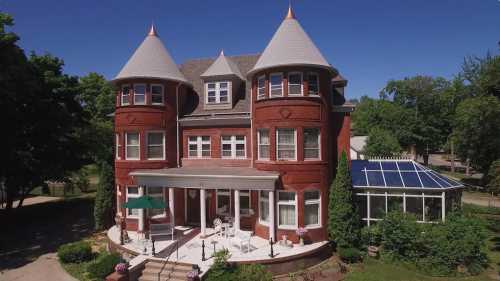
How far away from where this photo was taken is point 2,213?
27.9 meters

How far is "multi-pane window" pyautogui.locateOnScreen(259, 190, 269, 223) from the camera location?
669 inches

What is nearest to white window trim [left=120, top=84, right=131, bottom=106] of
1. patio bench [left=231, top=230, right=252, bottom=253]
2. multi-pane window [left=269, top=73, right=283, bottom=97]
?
multi-pane window [left=269, top=73, right=283, bottom=97]

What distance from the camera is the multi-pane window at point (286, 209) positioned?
16297 mm

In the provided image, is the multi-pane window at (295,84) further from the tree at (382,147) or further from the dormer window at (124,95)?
the tree at (382,147)

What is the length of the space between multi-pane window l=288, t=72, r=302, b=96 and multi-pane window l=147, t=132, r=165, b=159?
30.0 ft

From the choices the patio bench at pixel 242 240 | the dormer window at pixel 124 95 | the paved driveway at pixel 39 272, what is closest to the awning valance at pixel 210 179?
the patio bench at pixel 242 240

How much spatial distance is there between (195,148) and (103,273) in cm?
968

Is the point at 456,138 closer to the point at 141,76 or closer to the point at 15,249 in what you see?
the point at 141,76

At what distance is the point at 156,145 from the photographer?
19922mm

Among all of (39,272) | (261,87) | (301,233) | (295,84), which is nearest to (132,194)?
(39,272)

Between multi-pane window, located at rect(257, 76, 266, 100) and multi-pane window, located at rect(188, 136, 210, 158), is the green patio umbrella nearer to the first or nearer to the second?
multi-pane window, located at rect(188, 136, 210, 158)

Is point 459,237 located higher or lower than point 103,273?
higher

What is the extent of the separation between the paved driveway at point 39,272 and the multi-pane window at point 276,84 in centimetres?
1366

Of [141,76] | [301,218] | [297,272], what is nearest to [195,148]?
[141,76]
